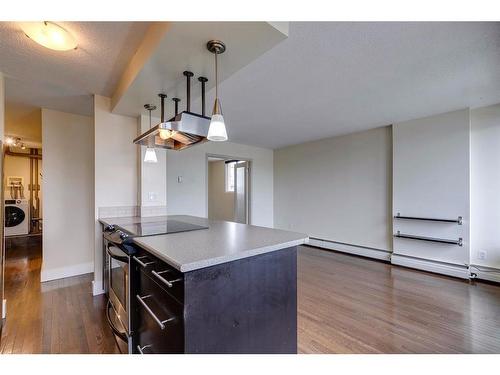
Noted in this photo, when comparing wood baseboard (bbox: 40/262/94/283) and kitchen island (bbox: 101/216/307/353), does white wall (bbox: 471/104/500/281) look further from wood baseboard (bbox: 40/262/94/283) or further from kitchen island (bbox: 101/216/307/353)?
wood baseboard (bbox: 40/262/94/283)

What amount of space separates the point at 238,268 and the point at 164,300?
1.36 ft

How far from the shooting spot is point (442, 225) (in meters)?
3.26

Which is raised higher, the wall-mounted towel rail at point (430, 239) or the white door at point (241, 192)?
the white door at point (241, 192)

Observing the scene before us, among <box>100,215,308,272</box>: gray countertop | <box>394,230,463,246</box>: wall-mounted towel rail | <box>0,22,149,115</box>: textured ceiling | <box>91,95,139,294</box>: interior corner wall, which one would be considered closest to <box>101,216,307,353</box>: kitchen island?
<box>100,215,308,272</box>: gray countertop

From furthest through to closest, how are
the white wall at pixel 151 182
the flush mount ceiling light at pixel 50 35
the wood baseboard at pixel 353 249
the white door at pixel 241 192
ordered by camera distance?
the white door at pixel 241 192, the wood baseboard at pixel 353 249, the white wall at pixel 151 182, the flush mount ceiling light at pixel 50 35

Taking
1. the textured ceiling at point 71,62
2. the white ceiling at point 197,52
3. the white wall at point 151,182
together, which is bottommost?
the white wall at point 151,182

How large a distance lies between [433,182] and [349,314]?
2.43 meters

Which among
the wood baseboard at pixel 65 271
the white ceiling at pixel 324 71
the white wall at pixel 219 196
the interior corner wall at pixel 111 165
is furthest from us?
the white wall at pixel 219 196

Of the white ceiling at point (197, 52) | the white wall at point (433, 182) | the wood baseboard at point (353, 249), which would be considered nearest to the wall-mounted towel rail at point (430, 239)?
the white wall at point (433, 182)

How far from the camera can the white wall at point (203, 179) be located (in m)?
4.41

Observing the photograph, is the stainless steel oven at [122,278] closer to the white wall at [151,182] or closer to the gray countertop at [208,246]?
the gray countertop at [208,246]

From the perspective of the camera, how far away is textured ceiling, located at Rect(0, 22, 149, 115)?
5.10ft

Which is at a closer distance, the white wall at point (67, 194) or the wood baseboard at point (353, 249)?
the white wall at point (67, 194)

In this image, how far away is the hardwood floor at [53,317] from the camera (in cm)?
172
